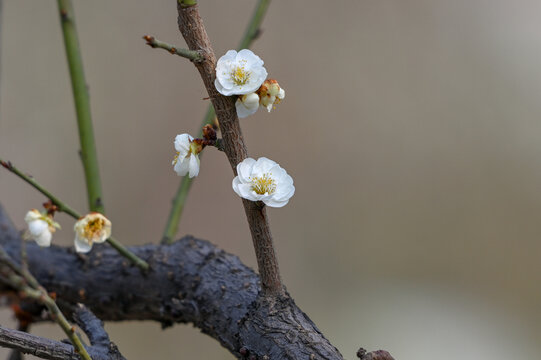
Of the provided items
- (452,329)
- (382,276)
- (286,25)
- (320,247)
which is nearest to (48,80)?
(286,25)

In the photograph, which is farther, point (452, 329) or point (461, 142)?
point (461, 142)

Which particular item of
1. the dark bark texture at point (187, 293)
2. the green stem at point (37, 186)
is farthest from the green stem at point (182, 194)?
the green stem at point (37, 186)

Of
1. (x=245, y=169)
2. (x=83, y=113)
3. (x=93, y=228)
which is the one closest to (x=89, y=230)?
(x=93, y=228)

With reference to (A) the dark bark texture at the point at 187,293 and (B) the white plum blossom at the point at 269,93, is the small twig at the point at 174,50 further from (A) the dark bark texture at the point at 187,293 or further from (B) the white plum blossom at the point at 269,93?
(A) the dark bark texture at the point at 187,293

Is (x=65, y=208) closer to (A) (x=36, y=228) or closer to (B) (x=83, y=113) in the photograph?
(A) (x=36, y=228)

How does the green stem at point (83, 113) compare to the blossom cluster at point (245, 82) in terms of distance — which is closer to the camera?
the blossom cluster at point (245, 82)

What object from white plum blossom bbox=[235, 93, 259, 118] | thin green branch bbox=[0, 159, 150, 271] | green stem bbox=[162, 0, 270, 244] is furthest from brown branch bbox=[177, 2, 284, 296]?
green stem bbox=[162, 0, 270, 244]

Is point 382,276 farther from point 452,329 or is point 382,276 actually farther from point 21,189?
point 21,189
